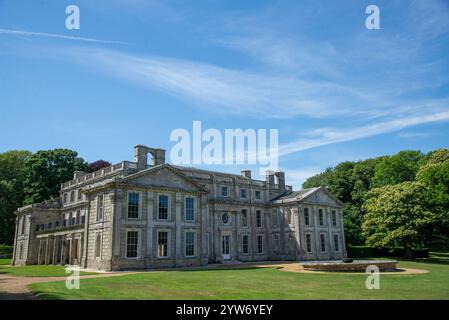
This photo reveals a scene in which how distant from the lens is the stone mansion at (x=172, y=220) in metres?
29.2

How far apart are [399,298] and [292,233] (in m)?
31.0

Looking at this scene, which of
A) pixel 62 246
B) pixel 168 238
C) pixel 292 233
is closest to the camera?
pixel 168 238

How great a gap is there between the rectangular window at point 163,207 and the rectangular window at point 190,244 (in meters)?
2.82

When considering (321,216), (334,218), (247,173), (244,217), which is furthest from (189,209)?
(334,218)

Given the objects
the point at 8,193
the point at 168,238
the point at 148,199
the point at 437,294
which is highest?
the point at 8,193

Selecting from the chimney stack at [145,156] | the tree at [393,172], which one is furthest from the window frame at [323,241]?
the chimney stack at [145,156]

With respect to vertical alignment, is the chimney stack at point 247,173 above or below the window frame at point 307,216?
above

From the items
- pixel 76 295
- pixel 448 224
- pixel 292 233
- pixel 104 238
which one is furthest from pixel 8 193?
pixel 448 224

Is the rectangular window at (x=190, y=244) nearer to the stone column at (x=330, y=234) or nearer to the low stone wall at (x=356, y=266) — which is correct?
the low stone wall at (x=356, y=266)

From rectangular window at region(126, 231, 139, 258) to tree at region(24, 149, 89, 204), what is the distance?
28.8m

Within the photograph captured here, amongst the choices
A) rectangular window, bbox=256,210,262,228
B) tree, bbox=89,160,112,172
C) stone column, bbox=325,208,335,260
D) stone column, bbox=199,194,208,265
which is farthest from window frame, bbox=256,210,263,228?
tree, bbox=89,160,112,172

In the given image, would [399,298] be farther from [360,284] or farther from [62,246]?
[62,246]

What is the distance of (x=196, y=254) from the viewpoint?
32.6 m
